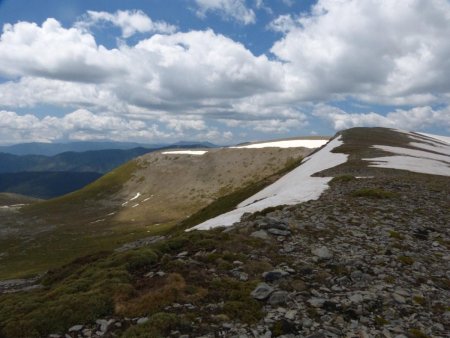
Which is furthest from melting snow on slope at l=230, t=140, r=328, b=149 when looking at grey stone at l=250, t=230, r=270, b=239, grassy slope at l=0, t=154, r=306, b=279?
grey stone at l=250, t=230, r=270, b=239

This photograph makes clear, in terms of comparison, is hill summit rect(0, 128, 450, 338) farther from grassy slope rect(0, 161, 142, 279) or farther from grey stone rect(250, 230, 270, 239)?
grassy slope rect(0, 161, 142, 279)

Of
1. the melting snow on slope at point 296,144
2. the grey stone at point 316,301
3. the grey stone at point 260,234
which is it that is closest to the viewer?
the grey stone at point 316,301

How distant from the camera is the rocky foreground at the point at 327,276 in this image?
11211 mm

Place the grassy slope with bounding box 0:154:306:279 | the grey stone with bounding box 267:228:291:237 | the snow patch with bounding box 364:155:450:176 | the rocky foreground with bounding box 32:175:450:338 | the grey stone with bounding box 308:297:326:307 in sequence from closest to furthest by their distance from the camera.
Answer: the rocky foreground with bounding box 32:175:450:338 < the grey stone with bounding box 308:297:326:307 < the grey stone with bounding box 267:228:291:237 < the snow patch with bounding box 364:155:450:176 < the grassy slope with bounding box 0:154:306:279

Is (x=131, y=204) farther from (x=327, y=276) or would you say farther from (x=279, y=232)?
(x=327, y=276)

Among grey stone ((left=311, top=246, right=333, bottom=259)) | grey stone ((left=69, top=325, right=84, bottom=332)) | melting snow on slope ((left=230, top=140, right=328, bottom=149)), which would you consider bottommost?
grey stone ((left=69, top=325, right=84, bottom=332))

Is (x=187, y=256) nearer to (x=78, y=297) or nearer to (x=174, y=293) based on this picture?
(x=174, y=293)

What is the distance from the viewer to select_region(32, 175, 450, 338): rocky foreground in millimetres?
11211

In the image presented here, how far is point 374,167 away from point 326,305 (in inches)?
1326

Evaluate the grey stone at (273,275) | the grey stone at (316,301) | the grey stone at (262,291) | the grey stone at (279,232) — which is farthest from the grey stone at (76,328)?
the grey stone at (279,232)

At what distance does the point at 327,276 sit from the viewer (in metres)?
14.5

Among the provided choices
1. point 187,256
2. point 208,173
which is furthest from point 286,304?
point 208,173

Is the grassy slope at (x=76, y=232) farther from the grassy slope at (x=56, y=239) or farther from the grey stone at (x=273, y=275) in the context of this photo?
the grey stone at (x=273, y=275)

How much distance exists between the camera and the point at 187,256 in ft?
56.7
